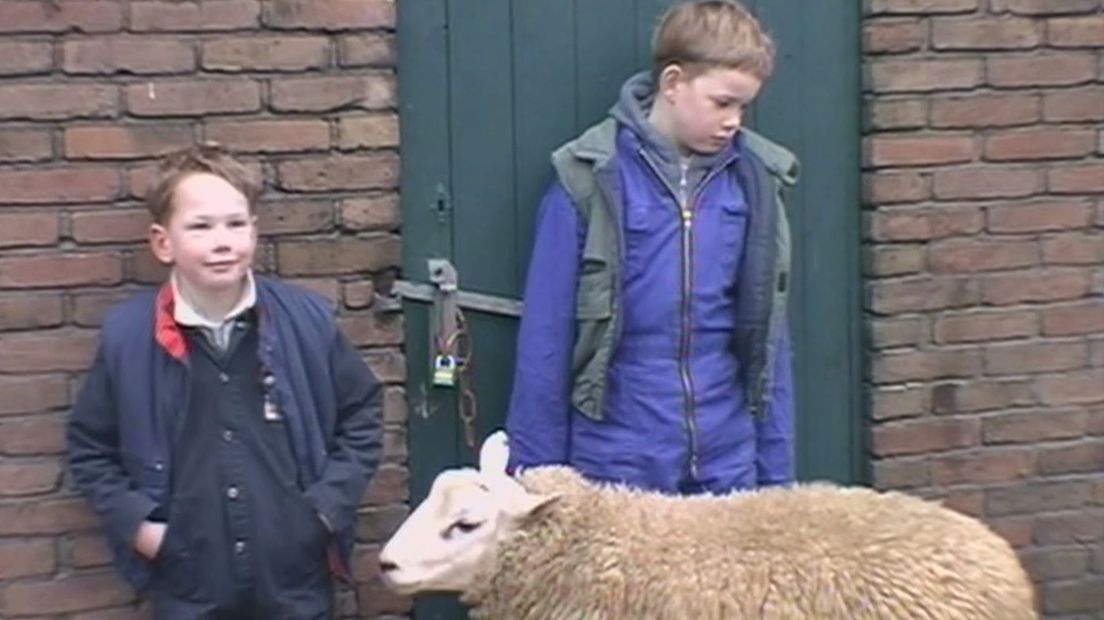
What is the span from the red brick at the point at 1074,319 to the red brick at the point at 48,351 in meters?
2.67

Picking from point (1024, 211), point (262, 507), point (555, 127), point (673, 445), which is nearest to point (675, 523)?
point (673, 445)

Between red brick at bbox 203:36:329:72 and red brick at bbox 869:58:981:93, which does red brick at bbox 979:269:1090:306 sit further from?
red brick at bbox 203:36:329:72

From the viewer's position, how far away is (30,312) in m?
4.78

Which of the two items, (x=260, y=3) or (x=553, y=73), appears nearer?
(x=260, y=3)

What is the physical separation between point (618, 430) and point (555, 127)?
88cm

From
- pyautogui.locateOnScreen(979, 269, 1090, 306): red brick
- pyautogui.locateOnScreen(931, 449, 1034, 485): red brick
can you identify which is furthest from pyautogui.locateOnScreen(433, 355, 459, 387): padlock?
pyautogui.locateOnScreen(979, 269, 1090, 306): red brick

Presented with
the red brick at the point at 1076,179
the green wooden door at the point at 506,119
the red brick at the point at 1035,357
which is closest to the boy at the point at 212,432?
the green wooden door at the point at 506,119

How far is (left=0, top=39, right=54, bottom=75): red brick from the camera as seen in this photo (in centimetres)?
473

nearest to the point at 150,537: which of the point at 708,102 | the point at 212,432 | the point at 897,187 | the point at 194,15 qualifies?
the point at 212,432

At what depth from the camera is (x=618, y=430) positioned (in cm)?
494

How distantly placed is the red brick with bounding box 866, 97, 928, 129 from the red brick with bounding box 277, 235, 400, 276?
1.38 m

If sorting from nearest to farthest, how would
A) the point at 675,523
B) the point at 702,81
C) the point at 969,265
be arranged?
the point at 675,523 < the point at 702,81 < the point at 969,265

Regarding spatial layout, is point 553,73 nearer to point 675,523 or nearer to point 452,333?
point 452,333

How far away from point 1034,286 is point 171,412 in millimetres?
2537
